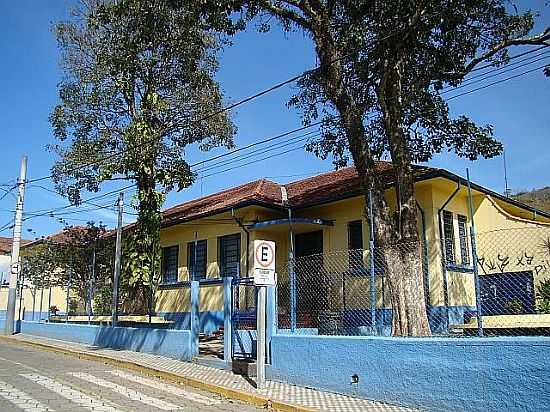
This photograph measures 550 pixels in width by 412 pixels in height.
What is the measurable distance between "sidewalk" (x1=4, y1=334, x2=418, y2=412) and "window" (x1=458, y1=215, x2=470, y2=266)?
8.06 m

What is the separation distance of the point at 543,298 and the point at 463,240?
6200mm

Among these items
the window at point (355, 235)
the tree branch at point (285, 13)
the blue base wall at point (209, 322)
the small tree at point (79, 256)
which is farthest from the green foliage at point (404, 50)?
the small tree at point (79, 256)

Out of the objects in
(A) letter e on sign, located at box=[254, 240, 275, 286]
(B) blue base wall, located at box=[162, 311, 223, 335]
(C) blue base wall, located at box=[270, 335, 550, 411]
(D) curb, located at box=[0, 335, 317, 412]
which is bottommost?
(D) curb, located at box=[0, 335, 317, 412]

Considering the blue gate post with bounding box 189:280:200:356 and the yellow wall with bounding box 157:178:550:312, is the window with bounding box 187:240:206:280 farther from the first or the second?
the blue gate post with bounding box 189:280:200:356

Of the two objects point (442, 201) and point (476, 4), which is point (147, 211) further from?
point (476, 4)

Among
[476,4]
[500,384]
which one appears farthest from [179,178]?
[500,384]

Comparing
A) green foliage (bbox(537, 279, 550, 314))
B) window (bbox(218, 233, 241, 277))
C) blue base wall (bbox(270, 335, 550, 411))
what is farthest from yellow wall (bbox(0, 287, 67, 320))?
green foliage (bbox(537, 279, 550, 314))

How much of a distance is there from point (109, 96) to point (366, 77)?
35.1ft

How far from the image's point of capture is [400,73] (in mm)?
11500

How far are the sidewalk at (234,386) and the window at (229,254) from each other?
5.20 m

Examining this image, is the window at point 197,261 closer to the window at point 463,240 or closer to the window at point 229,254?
the window at point 229,254

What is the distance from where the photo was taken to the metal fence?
31.8 feet

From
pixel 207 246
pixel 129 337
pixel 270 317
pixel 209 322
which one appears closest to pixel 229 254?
pixel 207 246

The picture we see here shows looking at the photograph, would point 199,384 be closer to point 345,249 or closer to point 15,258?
point 345,249
